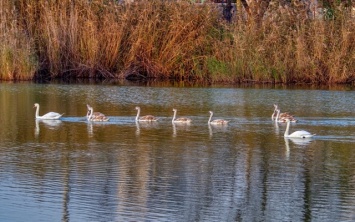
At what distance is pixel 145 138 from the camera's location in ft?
56.0

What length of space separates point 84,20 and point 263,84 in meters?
6.51

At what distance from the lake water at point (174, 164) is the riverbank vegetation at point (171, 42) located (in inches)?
249

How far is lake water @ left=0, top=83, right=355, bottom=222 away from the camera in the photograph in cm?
1114

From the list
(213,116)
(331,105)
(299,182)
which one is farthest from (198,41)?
(299,182)

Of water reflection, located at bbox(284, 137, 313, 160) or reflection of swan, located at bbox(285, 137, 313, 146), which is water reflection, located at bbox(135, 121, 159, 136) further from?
reflection of swan, located at bbox(285, 137, 313, 146)

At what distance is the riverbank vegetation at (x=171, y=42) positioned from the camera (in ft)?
98.7

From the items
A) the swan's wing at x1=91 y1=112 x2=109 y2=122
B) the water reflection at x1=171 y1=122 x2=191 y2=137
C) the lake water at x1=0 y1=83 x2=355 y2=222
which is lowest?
the lake water at x1=0 y1=83 x2=355 y2=222

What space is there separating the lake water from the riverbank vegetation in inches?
249

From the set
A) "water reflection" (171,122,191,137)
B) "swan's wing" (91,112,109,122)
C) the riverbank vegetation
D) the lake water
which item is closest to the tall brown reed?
the riverbank vegetation

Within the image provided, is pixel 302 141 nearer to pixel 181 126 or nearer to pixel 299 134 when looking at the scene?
pixel 299 134

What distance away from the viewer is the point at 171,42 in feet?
103

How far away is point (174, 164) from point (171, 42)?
17624 mm

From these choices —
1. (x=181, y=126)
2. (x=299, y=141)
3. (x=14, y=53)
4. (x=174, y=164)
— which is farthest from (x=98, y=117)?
(x=14, y=53)

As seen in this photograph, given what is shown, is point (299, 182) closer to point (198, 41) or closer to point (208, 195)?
point (208, 195)
